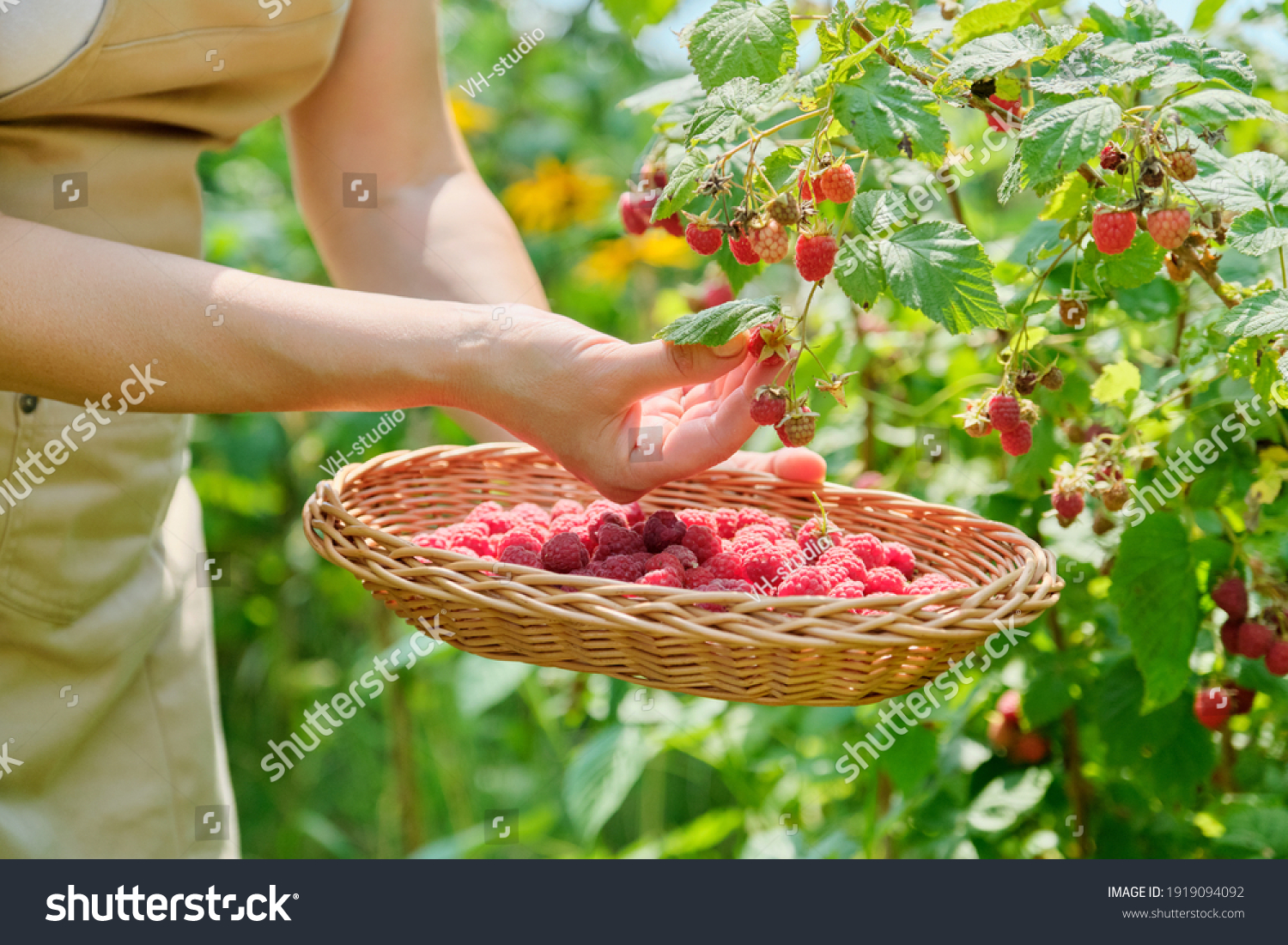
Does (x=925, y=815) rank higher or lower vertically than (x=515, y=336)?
lower

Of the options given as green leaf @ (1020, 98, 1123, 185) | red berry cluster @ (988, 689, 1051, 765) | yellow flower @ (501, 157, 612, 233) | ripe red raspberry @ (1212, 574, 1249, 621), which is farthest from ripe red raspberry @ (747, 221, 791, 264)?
yellow flower @ (501, 157, 612, 233)

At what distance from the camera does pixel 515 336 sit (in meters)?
0.79

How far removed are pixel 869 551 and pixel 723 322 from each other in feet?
0.79

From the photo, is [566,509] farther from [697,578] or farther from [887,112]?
[887,112]

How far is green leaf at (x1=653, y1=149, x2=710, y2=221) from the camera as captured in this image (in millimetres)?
715

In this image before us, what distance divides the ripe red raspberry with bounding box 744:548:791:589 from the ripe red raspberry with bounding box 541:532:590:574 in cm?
13

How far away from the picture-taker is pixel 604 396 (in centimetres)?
78

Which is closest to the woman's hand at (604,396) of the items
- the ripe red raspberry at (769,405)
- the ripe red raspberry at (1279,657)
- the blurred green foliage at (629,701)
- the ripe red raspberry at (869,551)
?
the ripe red raspberry at (769,405)

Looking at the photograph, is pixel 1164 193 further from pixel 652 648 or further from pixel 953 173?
pixel 652 648

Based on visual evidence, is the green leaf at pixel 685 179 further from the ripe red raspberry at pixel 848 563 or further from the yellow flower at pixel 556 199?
the yellow flower at pixel 556 199

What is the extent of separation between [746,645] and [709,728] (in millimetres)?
845

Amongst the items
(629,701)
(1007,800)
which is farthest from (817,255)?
(629,701)

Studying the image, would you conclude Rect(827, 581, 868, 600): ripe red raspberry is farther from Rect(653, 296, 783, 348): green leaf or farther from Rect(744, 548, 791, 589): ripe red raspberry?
Rect(653, 296, 783, 348): green leaf

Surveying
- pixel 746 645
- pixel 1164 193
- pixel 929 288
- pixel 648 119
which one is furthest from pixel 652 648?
pixel 648 119
